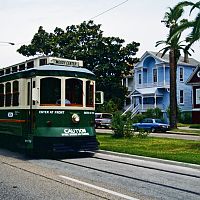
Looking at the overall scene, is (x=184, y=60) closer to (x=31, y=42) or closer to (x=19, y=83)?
(x=31, y=42)

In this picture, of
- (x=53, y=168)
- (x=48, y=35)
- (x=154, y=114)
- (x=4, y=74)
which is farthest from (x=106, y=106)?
(x=53, y=168)

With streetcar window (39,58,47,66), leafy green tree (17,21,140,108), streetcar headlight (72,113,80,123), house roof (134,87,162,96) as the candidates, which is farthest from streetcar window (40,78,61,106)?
house roof (134,87,162,96)

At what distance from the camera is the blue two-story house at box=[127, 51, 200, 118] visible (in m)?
55.3

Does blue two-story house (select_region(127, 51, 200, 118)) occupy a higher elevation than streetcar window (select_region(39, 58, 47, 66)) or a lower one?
higher

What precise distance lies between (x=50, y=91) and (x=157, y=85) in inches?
1661

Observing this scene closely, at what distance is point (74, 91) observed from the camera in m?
15.4

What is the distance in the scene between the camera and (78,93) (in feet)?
50.9

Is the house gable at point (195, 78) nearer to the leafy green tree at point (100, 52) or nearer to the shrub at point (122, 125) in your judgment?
the leafy green tree at point (100, 52)

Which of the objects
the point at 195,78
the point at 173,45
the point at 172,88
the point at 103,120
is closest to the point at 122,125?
the point at 173,45

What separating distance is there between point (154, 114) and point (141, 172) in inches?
1521

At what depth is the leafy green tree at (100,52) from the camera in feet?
125

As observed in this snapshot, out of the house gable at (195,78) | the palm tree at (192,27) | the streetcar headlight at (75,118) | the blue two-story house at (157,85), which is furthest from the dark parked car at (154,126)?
the streetcar headlight at (75,118)

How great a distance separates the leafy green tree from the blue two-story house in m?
15.8

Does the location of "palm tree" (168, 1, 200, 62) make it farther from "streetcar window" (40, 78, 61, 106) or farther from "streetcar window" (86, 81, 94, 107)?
"streetcar window" (40, 78, 61, 106)
